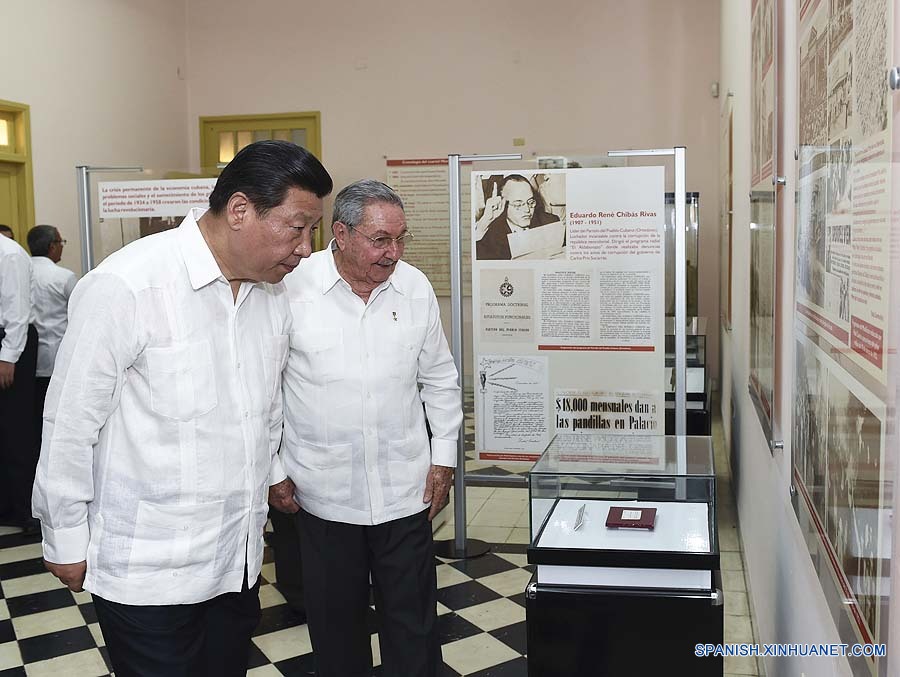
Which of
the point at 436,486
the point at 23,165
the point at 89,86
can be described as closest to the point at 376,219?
the point at 436,486

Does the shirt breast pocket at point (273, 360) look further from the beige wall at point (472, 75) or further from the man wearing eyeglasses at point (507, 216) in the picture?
the beige wall at point (472, 75)

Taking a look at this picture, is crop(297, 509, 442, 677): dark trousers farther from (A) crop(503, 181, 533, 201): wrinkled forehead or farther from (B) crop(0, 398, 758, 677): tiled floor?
(A) crop(503, 181, 533, 201): wrinkled forehead

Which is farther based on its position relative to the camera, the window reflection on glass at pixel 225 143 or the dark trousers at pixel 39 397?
the window reflection on glass at pixel 225 143

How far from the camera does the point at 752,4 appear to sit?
3326 mm

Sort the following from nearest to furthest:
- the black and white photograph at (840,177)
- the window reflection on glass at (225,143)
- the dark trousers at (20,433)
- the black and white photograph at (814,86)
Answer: the black and white photograph at (840,177)
the black and white photograph at (814,86)
the dark trousers at (20,433)
the window reflection on glass at (225,143)

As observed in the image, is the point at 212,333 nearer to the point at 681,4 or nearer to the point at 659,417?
the point at 659,417

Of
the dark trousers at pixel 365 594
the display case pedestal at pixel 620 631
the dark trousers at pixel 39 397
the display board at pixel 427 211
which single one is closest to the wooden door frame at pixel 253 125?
the display board at pixel 427 211

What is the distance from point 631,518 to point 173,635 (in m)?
1.09

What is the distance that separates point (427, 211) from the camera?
925 cm

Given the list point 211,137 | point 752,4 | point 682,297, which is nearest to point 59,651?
point 682,297

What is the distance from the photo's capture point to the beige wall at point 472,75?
882 cm

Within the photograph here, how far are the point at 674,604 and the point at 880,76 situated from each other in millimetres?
1372

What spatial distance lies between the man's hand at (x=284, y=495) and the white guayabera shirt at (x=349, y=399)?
0.02 metres

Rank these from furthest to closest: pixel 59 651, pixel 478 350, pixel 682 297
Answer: pixel 478 350 → pixel 682 297 → pixel 59 651
